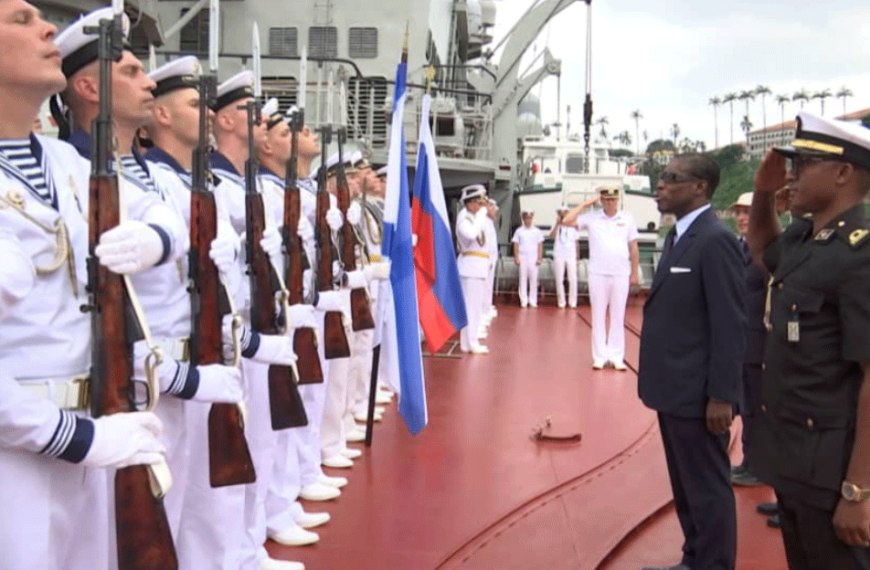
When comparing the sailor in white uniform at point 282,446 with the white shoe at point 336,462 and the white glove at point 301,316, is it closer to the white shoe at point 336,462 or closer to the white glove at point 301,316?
the white glove at point 301,316

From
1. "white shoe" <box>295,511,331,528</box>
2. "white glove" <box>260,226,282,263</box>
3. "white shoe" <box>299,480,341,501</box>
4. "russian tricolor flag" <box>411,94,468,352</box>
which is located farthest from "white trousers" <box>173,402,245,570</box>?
"russian tricolor flag" <box>411,94,468,352</box>

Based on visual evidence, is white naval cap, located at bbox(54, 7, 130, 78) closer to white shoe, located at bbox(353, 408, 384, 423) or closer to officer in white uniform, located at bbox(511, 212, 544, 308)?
white shoe, located at bbox(353, 408, 384, 423)

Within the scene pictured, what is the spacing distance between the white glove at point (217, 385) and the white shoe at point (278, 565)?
1.00 metres

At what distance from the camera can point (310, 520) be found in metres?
3.50

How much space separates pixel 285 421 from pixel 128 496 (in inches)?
46.1

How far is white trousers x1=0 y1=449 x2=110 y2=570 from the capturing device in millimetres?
1630

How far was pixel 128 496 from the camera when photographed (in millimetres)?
1671

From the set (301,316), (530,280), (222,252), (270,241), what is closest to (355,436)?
(301,316)

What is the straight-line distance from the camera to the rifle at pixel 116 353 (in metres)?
1.66

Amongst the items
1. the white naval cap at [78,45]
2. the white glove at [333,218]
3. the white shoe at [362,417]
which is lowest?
the white shoe at [362,417]

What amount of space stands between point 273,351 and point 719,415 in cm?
144

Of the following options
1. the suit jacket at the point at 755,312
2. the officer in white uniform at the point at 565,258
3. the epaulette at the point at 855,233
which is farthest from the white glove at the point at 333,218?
the officer in white uniform at the point at 565,258

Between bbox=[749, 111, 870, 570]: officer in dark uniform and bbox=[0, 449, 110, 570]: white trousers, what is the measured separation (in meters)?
1.58

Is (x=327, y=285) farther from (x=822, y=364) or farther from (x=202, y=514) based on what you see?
(x=822, y=364)
